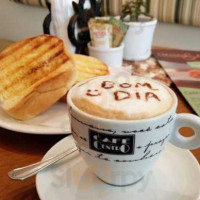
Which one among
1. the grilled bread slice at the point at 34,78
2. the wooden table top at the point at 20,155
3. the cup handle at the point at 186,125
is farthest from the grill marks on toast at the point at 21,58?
the cup handle at the point at 186,125

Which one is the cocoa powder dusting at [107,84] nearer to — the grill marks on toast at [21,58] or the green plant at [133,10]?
the grill marks on toast at [21,58]

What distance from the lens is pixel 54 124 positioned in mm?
511

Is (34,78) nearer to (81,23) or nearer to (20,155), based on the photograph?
(20,155)

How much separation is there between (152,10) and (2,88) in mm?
1179

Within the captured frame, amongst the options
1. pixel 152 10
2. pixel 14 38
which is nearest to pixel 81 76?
pixel 152 10

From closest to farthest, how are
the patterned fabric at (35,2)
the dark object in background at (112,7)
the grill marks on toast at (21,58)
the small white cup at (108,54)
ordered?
the grill marks on toast at (21,58), the small white cup at (108,54), the dark object in background at (112,7), the patterned fabric at (35,2)

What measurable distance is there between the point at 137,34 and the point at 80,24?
0.58 ft

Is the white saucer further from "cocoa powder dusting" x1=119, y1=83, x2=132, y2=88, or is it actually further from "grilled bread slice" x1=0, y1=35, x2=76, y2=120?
"cocoa powder dusting" x1=119, y1=83, x2=132, y2=88

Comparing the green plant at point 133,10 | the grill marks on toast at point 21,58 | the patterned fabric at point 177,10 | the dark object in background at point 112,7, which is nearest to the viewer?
the grill marks on toast at point 21,58

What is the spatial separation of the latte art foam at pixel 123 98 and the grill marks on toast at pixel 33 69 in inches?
9.0

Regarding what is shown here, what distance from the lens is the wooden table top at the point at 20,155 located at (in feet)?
1.25

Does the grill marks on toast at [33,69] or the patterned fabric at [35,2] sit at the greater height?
the grill marks on toast at [33,69]

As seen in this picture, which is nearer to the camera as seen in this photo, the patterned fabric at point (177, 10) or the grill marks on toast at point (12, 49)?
the grill marks on toast at point (12, 49)

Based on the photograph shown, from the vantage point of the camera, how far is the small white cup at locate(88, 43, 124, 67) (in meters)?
0.79
